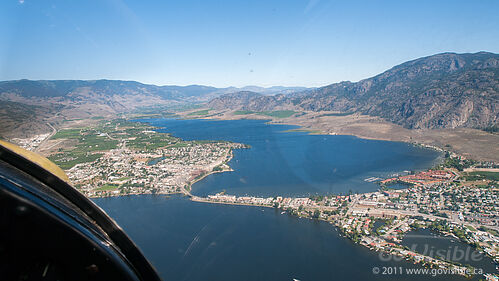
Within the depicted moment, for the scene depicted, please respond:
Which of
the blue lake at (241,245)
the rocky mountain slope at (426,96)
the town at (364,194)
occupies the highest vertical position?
the rocky mountain slope at (426,96)

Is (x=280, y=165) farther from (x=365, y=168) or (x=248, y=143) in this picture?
(x=248, y=143)

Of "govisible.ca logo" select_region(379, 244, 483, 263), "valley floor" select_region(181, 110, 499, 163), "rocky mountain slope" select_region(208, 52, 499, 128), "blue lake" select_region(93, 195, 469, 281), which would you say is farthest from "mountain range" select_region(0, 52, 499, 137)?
"govisible.ca logo" select_region(379, 244, 483, 263)

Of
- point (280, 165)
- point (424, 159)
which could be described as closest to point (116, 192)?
point (280, 165)

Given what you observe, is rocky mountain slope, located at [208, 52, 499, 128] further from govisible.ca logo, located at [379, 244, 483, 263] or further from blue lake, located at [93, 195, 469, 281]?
blue lake, located at [93, 195, 469, 281]

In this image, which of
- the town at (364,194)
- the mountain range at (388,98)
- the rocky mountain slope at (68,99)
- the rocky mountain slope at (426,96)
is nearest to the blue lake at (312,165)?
the town at (364,194)

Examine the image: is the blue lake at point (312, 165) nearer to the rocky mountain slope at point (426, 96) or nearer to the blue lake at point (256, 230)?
the blue lake at point (256, 230)

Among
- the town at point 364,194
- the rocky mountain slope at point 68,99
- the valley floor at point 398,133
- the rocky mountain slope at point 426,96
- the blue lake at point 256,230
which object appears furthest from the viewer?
the rocky mountain slope at point 426,96
